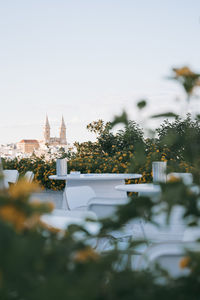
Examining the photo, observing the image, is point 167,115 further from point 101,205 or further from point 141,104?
point 101,205

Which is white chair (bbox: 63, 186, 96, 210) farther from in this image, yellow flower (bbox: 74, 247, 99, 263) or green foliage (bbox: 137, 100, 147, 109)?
yellow flower (bbox: 74, 247, 99, 263)

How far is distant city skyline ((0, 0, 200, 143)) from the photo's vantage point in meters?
12.2

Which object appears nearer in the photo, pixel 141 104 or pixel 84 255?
pixel 84 255

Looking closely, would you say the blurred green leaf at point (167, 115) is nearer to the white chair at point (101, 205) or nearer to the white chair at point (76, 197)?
the white chair at point (101, 205)

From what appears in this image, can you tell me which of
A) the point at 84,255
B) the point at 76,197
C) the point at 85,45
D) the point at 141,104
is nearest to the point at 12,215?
the point at 84,255

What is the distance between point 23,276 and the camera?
0.53m

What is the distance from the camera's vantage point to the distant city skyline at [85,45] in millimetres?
12219

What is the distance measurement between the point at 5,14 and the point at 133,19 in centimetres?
480

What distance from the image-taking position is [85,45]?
1597cm

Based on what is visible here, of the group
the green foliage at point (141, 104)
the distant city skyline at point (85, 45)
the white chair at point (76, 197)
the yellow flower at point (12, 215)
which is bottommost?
the white chair at point (76, 197)

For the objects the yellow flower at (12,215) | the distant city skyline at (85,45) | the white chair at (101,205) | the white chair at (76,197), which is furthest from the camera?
the distant city skyline at (85,45)

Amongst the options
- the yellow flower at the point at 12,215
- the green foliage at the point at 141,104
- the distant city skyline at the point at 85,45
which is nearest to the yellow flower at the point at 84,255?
the yellow flower at the point at 12,215

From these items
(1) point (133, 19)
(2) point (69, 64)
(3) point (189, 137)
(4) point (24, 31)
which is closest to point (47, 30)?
(4) point (24, 31)

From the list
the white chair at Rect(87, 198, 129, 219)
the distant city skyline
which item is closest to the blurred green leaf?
the white chair at Rect(87, 198, 129, 219)
